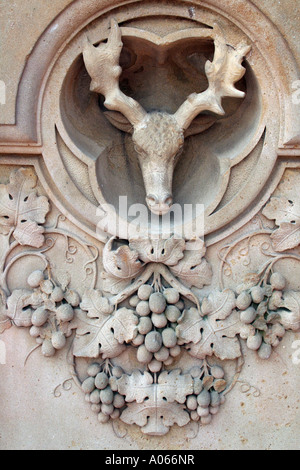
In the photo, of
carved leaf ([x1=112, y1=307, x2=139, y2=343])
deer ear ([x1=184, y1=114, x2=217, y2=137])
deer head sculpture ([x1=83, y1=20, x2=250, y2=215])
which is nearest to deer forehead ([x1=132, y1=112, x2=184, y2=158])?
deer head sculpture ([x1=83, y1=20, x2=250, y2=215])

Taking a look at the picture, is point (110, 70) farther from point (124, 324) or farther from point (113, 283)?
point (124, 324)

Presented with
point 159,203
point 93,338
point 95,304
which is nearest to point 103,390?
point 93,338

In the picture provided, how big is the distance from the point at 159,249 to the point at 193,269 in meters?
0.13

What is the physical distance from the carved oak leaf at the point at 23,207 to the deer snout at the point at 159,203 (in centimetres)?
33

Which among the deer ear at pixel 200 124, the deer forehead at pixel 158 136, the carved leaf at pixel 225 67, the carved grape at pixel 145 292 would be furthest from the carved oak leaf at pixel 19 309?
the carved leaf at pixel 225 67

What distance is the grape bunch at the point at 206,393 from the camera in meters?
1.54

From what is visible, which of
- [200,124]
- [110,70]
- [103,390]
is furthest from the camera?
[200,124]

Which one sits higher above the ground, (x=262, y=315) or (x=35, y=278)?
(x=35, y=278)

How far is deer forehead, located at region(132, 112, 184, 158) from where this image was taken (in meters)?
1.52

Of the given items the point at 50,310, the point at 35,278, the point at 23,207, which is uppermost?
the point at 23,207

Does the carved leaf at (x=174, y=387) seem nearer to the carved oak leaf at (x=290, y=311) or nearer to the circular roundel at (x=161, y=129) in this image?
the carved oak leaf at (x=290, y=311)

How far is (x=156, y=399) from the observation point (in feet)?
5.05

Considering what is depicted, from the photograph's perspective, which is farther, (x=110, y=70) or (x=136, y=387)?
(x=136, y=387)

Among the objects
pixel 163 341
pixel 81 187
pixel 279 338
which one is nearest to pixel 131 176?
pixel 81 187
